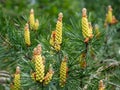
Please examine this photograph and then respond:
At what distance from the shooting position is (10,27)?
201 cm

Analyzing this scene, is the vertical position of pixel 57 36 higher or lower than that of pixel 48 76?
higher

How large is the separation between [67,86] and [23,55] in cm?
35

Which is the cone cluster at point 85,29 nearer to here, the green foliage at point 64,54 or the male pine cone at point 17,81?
the green foliage at point 64,54

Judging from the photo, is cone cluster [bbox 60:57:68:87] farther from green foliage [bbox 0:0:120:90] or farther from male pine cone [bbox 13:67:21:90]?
male pine cone [bbox 13:67:21:90]

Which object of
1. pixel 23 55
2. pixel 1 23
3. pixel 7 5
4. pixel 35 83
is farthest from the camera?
pixel 7 5

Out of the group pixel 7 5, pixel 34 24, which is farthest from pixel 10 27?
pixel 7 5

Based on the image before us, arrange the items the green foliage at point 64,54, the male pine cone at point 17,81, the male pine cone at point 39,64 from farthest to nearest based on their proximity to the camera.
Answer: the green foliage at point 64,54 < the male pine cone at point 17,81 < the male pine cone at point 39,64

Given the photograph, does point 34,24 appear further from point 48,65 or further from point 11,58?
point 48,65

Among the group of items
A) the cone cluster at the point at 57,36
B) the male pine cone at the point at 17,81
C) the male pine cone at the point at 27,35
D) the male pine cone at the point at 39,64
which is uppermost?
the male pine cone at the point at 27,35

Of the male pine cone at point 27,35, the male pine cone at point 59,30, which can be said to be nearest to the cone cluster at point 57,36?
the male pine cone at point 59,30

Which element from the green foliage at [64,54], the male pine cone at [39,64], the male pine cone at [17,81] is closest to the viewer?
the male pine cone at [39,64]

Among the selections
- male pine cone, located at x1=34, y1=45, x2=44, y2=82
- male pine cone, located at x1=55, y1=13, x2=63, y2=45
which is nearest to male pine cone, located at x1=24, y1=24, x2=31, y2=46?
male pine cone, located at x1=55, y1=13, x2=63, y2=45

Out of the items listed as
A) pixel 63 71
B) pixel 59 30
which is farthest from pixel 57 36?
pixel 63 71

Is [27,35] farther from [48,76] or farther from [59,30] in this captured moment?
[48,76]
